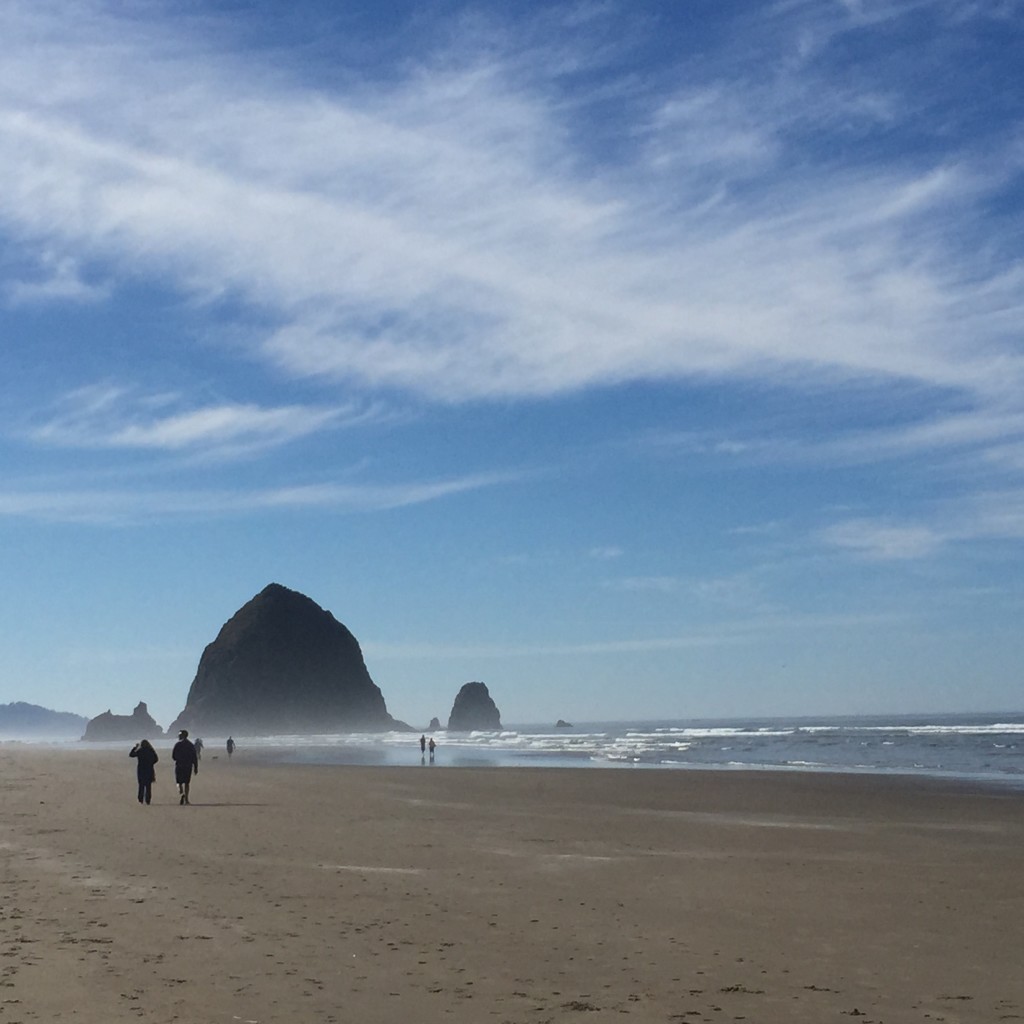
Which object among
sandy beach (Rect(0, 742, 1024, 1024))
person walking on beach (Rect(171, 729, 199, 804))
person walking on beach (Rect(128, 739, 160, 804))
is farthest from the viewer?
person walking on beach (Rect(171, 729, 199, 804))

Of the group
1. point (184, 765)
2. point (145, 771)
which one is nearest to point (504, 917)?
point (184, 765)

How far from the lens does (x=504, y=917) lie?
11.7 metres

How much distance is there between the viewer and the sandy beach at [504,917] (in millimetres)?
8289

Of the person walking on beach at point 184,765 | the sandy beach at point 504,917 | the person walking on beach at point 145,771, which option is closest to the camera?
the sandy beach at point 504,917

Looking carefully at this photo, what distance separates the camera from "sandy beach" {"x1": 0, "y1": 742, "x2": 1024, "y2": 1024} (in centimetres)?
829

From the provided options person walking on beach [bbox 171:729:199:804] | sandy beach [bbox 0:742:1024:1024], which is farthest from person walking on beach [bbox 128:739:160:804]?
sandy beach [bbox 0:742:1024:1024]

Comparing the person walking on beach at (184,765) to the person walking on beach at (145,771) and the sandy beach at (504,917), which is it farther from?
the sandy beach at (504,917)

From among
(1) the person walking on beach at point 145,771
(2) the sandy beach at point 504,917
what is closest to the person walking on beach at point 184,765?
(1) the person walking on beach at point 145,771

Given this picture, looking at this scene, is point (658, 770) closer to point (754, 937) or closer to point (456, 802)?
point (456, 802)

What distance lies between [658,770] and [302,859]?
103 ft

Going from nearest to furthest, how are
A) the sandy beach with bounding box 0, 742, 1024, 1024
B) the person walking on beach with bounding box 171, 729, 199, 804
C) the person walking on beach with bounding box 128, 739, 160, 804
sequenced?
the sandy beach with bounding box 0, 742, 1024, 1024 < the person walking on beach with bounding box 128, 739, 160, 804 < the person walking on beach with bounding box 171, 729, 199, 804

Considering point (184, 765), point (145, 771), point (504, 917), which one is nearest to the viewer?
point (504, 917)

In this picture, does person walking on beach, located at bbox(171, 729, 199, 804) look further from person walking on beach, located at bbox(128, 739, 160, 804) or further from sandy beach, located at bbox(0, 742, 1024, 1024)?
sandy beach, located at bbox(0, 742, 1024, 1024)

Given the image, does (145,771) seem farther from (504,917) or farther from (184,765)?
(504,917)
